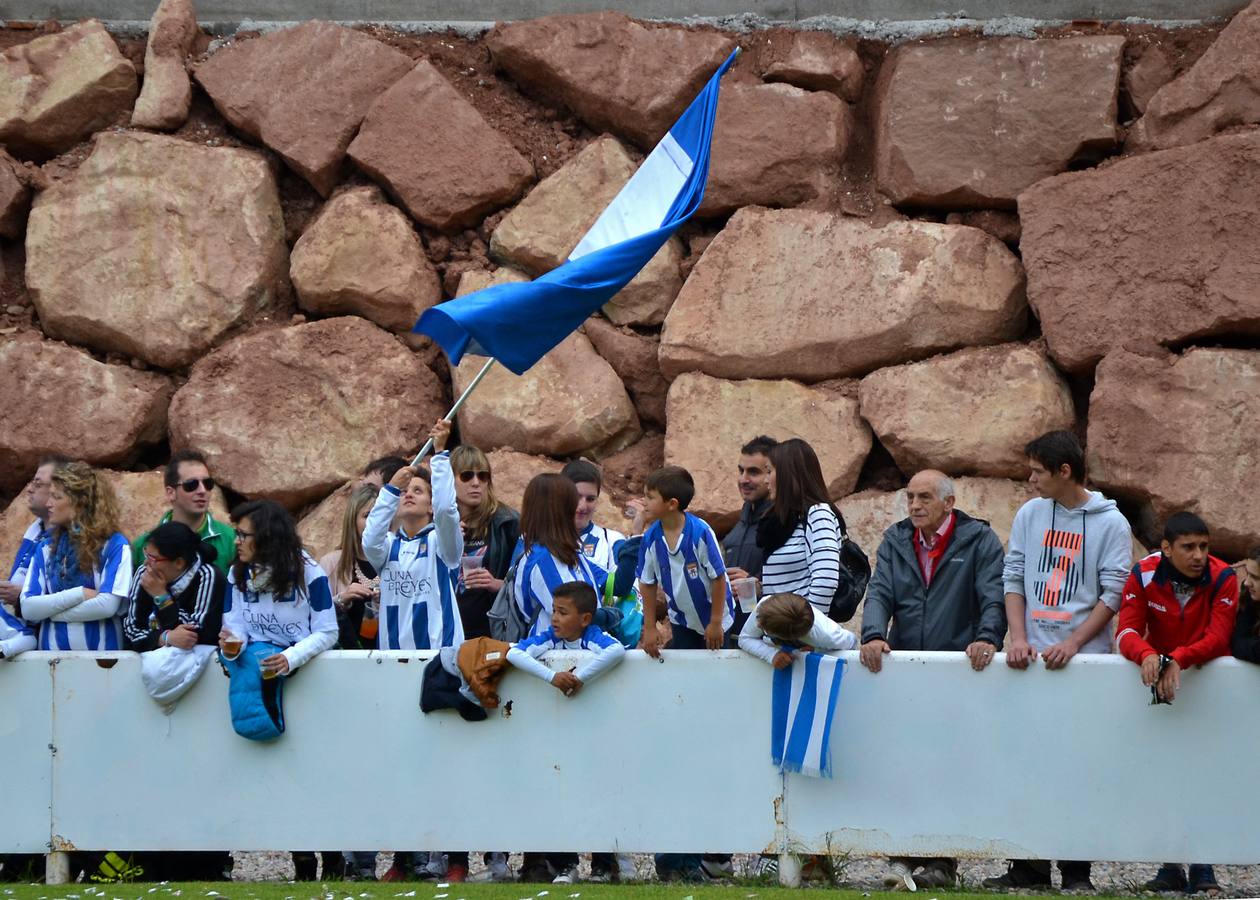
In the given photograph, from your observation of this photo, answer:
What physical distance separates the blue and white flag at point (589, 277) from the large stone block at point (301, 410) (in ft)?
8.73

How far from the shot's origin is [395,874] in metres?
6.29

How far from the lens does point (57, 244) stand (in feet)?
33.1

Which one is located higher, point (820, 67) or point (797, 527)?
point (820, 67)

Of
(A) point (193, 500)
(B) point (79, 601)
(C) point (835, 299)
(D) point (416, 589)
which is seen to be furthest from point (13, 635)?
(C) point (835, 299)

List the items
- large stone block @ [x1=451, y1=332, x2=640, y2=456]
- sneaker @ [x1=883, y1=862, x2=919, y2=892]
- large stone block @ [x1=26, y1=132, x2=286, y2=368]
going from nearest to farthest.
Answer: sneaker @ [x1=883, y1=862, x2=919, y2=892] < large stone block @ [x1=451, y1=332, x2=640, y2=456] < large stone block @ [x1=26, y1=132, x2=286, y2=368]

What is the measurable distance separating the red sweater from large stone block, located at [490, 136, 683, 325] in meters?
4.33

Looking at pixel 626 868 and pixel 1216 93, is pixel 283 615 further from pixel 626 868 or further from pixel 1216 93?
pixel 1216 93

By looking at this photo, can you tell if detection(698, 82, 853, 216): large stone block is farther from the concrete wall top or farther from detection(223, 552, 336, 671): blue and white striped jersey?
detection(223, 552, 336, 671): blue and white striped jersey

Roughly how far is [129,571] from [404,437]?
3.11m

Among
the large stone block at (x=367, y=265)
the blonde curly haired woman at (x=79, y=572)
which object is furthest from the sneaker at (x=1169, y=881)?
the large stone block at (x=367, y=265)

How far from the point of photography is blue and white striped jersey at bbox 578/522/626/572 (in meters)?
7.02

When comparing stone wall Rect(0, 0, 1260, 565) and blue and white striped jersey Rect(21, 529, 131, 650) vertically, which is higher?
stone wall Rect(0, 0, 1260, 565)

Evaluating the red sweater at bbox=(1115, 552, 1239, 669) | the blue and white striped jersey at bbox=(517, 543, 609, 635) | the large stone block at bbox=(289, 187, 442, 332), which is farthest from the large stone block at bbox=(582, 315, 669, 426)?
the red sweater at bbox=(1115, 552, 1239, 669)

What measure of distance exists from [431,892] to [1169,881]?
271 centimetres
